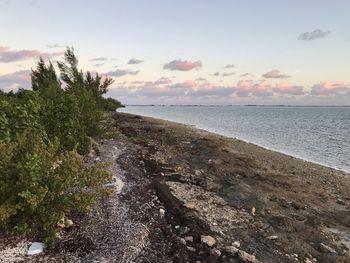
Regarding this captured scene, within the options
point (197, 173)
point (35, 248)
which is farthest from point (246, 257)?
point (197, 173)

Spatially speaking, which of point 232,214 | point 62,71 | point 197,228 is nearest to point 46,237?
point 197,228

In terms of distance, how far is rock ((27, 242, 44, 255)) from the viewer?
7.05 m

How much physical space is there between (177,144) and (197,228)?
15.0 meters

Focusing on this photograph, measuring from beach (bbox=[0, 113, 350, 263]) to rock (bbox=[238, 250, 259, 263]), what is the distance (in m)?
0.02

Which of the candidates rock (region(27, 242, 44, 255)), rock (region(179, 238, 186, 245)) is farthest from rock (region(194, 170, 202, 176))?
rock (region(27, 242, 44, 255))

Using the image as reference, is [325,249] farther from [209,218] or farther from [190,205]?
[190,205]

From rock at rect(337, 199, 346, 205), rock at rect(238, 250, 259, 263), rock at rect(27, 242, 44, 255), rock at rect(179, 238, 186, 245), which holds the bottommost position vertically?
rock at rect(337, 199, 346, 205)

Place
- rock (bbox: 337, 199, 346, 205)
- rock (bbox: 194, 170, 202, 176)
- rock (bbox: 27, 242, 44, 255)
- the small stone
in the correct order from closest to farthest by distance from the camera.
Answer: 1. rock (bbox: 27, 242, 44, 255)
2. the small stone
3. rock (bbox: 337, 199, 346, 205)
4. rock (bbox: 194, 170, 202, 176)

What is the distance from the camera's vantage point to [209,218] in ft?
32.2

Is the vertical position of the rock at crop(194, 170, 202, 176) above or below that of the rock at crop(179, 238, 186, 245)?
below

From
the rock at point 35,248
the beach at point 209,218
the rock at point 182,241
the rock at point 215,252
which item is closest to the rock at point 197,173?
the beach at point 209,218

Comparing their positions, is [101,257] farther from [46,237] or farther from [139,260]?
[46,237]

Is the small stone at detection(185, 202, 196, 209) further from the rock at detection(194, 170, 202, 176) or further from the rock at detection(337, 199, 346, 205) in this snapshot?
the rock at detection(337, 199, 346, 205)

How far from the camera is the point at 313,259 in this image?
8102mm
